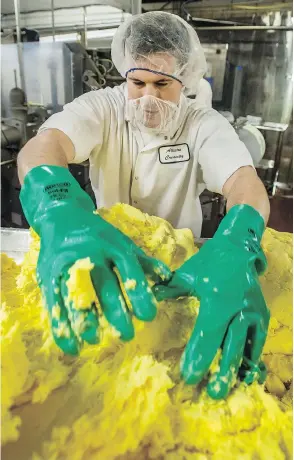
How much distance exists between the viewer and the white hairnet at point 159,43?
126 cm

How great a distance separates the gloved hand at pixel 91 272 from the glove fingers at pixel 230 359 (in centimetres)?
16

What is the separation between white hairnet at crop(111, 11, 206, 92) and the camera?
1.26 metres

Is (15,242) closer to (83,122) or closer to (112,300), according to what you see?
(83,122)

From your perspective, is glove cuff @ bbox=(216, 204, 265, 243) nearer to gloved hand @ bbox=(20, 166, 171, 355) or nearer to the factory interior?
the factory interior

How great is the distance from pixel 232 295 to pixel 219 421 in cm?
23

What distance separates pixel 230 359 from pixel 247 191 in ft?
1.81

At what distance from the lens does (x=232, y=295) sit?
2.34ft

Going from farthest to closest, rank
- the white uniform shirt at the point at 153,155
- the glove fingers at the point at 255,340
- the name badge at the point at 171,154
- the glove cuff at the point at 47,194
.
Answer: the name badge at the point at 171,154 < the white uniform shirt at the point at 153,155 < the glove cuff at the point at 47,194 < the glove fingers at the point at 255,340

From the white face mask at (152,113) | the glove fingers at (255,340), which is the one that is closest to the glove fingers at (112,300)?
the glove fingers at (255,340)

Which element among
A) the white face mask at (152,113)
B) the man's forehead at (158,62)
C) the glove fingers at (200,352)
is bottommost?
the glove fingers at (200,352)

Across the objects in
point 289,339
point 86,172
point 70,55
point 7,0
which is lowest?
point 86,172

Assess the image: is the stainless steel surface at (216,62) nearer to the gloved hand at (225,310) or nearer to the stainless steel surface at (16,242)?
the stainless steel surface at (16,242)

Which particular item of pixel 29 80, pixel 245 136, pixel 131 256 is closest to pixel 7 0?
pixel 29 80

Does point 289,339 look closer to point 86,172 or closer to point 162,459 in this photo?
point 162,459
